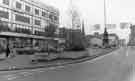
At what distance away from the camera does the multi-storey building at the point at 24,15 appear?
36531 millimetres

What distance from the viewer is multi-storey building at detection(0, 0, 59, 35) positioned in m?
36.5

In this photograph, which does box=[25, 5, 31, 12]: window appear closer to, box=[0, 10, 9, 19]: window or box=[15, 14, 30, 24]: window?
box=[15, 14, 30, 24]: window

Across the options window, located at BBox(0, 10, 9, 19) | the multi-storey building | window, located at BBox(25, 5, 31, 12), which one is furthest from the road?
window, located at BBox(25, 5, 31, 12)

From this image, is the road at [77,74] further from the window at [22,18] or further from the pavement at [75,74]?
the window at [22,18]

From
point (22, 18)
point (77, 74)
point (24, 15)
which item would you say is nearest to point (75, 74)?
point (77, 74)

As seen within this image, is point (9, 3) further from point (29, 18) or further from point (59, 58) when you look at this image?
point (59, 58)

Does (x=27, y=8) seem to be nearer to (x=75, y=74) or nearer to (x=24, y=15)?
(x=24, y=15)

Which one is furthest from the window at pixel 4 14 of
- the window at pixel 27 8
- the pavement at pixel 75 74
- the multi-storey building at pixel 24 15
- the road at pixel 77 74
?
the road at pixel 77 74

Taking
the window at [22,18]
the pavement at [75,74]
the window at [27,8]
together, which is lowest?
the pavement at [75,74]

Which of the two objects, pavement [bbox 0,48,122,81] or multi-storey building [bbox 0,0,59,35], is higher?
multi-storey building [bbox 0,0,59,35]

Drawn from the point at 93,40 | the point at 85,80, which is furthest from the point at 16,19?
the point at 93,40

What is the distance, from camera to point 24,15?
147ft

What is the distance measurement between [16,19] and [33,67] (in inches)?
1245

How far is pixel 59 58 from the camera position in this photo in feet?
54.7
